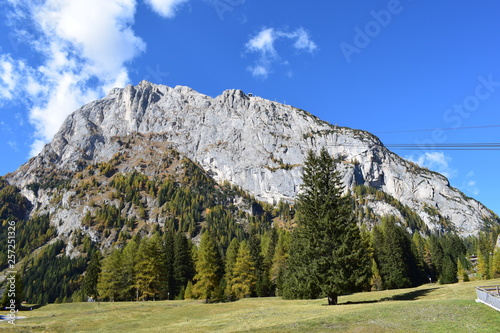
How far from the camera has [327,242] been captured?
31297mm

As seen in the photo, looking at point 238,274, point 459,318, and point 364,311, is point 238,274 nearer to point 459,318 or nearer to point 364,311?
point 364,311

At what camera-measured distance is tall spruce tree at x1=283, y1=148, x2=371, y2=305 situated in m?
29.9

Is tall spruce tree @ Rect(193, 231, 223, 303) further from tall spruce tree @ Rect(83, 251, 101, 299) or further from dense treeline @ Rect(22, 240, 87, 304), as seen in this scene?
dense treeline @ Rect(22, 240, 87, 304)

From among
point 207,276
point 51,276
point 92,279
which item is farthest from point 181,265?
point 51,276

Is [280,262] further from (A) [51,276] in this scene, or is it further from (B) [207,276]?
(A) [51,276]

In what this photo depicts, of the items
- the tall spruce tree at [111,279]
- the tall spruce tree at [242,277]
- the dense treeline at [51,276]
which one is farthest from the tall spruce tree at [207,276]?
the dense treeline at [51,276]

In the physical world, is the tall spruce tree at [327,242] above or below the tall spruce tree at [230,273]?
above

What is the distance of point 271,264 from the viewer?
78.9m

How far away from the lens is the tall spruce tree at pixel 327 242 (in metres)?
29.9

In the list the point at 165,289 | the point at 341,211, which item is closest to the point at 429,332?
the point at 341,211

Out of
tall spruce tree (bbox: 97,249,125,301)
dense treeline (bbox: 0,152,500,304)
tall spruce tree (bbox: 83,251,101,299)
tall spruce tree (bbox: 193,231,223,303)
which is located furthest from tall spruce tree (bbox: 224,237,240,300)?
tall spruce tree (bbox: 83,251,101,299)

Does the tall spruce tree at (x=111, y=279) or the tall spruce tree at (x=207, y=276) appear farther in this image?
the tall spruce tree at (x=111, y=279)

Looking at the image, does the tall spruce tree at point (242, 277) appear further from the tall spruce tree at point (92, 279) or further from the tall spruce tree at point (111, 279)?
the tall spruce tree at point (92, 279)

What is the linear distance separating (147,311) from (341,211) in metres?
30.5
